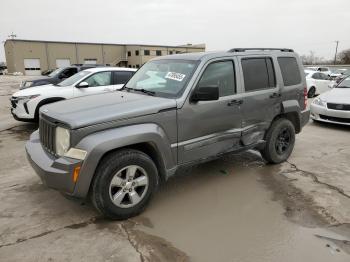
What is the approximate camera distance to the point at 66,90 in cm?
856

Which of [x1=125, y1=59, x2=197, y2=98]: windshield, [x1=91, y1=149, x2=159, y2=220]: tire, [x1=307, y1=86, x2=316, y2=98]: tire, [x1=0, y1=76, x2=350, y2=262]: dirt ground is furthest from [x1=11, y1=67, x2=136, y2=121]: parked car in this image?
A: [x1=307, y1=86, x2=316, y2=98]: tire

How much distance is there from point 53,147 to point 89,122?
25.0 inches

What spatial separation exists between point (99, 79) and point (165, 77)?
4854 mm

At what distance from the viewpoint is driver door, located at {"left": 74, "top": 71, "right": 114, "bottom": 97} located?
8632 millimetres

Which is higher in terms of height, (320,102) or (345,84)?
(345,84)

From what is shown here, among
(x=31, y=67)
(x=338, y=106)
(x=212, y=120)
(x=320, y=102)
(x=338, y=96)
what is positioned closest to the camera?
(x=212, y=120)

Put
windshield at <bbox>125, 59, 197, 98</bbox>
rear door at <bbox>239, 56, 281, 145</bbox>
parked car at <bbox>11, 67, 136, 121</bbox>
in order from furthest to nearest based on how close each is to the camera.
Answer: parked car at <bbox>11, 67, 136, 121</bbox> → rear door at <bbox>239, 56, 281, 145</bbox> → windshield at <bbox>125, 59, 197, 98</bbox>

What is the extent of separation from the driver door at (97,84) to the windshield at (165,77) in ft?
12.5

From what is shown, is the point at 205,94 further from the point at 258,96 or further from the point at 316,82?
the point at 316,82

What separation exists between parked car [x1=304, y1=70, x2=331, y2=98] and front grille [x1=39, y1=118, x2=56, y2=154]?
581 inches

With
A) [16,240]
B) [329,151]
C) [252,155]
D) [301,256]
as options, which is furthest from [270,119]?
[16,240]

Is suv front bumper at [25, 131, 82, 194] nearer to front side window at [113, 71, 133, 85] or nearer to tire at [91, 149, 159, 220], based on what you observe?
tire at [91, 149, 159, 220]

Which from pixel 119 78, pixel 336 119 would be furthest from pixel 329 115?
pixel 119 78

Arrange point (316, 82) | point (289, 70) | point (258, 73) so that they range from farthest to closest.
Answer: point (316, 82) < point (289, 70) < point (258, 73)
